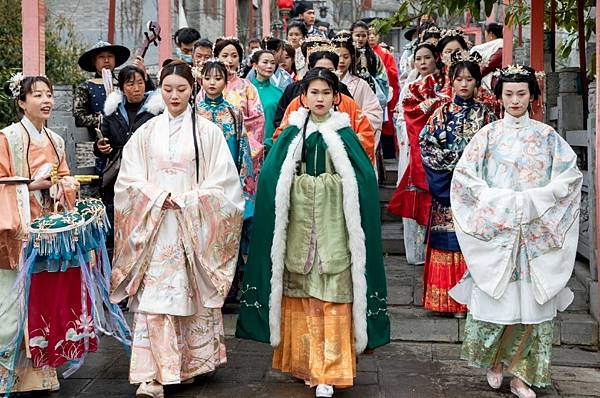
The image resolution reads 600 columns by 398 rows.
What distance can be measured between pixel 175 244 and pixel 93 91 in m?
2.81

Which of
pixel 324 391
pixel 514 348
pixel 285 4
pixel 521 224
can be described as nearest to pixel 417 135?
pixel 521 224

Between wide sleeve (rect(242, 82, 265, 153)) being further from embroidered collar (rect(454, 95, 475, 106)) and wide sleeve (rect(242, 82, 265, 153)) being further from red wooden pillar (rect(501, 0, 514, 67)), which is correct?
red wooden pillar (rect(501, 0, 514, 67))

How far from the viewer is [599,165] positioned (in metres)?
6.75

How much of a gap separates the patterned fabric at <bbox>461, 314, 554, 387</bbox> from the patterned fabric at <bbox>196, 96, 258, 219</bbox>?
8.06 ft

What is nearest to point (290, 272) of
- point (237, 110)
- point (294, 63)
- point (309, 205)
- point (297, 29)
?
point (309, 205)

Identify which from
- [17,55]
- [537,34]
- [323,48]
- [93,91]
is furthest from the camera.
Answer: [17,55]

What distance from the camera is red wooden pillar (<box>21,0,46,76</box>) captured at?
6.89m

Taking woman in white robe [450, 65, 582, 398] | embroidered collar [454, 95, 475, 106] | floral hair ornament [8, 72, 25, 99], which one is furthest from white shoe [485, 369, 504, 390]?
floral hair ornament [8, 72, 25, 99]

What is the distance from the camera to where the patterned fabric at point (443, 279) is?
7203mm

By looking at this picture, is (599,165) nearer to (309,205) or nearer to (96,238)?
(309,205)

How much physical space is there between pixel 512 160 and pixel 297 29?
20.8 ft

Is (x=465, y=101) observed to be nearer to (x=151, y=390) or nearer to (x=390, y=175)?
(x=151, y=390)

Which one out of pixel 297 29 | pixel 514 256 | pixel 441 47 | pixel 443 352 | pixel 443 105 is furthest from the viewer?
pixel 297 29

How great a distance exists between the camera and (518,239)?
5660 mm
